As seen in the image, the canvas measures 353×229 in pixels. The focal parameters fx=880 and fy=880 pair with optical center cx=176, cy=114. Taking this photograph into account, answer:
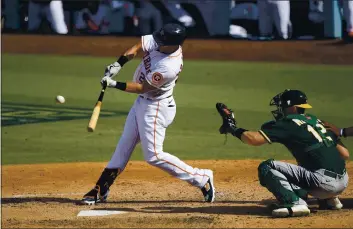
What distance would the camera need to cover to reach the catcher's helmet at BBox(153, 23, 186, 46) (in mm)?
7977

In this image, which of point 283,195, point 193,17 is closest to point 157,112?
point 283,195

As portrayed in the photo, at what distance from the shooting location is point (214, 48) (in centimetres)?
2078

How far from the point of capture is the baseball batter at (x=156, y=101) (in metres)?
8.00

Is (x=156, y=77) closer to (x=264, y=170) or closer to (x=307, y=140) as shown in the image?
(x=264, y=170)

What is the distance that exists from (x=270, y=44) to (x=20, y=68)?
19.0 feet

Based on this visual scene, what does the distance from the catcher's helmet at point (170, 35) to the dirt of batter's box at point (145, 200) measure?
59.8 inches

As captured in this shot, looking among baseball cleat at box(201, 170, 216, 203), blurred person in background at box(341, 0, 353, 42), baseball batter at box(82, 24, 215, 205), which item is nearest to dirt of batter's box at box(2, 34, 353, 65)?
blurred person in background at box(341, 0, 353, 42)

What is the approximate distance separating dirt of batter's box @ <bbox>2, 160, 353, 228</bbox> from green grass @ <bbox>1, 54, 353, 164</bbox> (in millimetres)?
986

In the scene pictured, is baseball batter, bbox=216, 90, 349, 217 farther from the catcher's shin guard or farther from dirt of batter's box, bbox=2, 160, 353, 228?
the catcher's shin guard

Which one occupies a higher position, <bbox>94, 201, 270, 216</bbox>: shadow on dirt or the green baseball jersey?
the green baseball jersey

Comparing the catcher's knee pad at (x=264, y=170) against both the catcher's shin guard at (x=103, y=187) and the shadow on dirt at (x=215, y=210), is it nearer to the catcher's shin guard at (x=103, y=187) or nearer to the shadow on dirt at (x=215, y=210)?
the shadow on dirt at (x=215, y=210)

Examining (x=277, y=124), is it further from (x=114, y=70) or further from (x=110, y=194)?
(x=110, y=194)

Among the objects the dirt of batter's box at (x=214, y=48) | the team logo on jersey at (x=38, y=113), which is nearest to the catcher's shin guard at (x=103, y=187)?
the team logo on jersey at (x=38, y=113)

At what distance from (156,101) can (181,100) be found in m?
7.78
